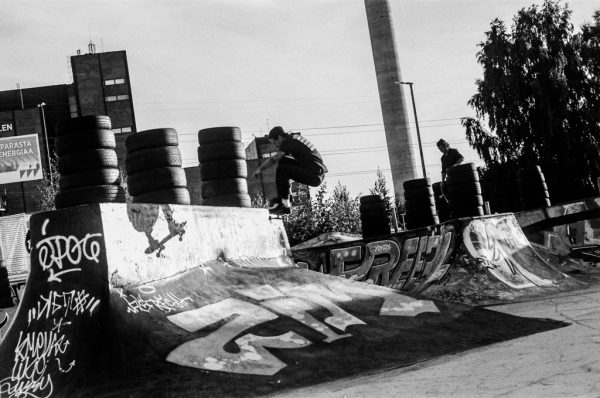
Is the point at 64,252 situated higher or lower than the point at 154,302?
higher

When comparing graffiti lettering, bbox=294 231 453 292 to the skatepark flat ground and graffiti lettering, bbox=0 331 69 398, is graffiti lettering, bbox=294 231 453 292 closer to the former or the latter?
the skatepark flat ground

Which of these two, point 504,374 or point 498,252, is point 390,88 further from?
point 504,374

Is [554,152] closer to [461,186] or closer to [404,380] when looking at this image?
[461,186]

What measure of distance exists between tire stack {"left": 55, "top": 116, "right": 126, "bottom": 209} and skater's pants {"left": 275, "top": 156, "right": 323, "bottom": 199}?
13.4ft

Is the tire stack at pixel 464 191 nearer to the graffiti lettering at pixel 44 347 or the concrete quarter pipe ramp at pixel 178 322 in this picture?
the concrete quarter pipe ramp at pixel 178 322

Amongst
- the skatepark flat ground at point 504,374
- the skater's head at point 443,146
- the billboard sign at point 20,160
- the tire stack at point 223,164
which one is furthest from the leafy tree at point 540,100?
the billboard sign at point 20,160

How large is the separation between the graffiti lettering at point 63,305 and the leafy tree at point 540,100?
38.5m

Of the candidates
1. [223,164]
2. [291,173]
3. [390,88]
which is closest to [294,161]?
[291,173]

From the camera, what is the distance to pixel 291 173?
1285 centimetres

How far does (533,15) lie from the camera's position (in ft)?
146

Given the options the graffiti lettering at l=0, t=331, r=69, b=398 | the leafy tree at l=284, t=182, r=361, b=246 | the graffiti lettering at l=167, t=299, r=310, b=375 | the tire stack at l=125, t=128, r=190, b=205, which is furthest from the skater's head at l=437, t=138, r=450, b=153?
the leafy tree at l=284, t=182, r=361, b=246

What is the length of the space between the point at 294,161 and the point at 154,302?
19.8 ft

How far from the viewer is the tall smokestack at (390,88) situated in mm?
58344

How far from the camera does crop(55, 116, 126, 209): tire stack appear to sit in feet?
28.7
